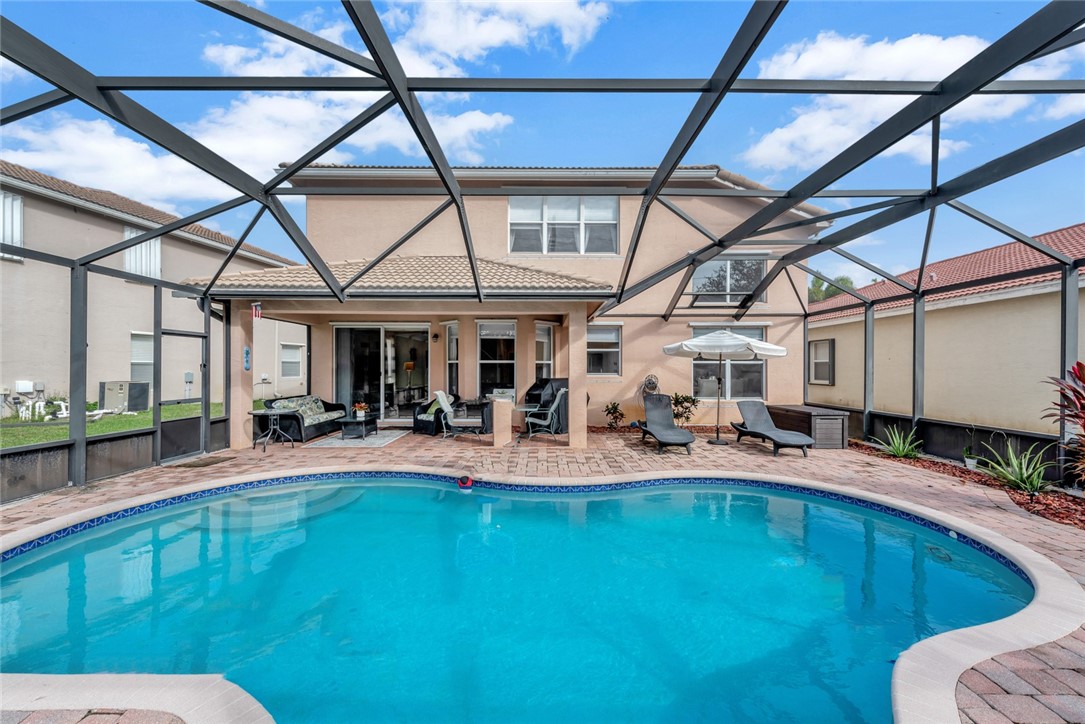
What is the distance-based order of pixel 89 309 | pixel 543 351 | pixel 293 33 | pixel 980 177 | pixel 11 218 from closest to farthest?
pixel 293 33
pixel 980 177
pixel 11 218
pixel 543 351
pixel 89 309

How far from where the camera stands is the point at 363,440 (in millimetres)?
10414

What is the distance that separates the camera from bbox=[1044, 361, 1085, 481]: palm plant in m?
6.15

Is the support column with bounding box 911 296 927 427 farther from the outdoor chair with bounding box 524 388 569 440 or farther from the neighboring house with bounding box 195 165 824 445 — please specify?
the outdoor chair with bounding box 524 388 569 440


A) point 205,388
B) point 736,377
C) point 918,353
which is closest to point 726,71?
point 918,353

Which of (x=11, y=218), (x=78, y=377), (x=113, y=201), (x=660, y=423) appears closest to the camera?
(x=78, y=377)

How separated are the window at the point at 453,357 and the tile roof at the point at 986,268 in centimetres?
1054

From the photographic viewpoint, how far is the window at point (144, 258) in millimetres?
15217

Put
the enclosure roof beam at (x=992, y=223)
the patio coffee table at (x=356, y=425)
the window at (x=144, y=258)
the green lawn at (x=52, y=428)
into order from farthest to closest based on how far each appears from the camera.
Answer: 1. the window at (x=144, y=258)
2. the patio coffee table at (x=356, y=425)
3. the green lawn at (x=52, y=428)
4. the enclosure roof beam at (x=992, y=223)

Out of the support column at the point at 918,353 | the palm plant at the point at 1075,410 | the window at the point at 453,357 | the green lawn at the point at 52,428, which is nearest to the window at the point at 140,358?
the green lawn at the point at 52,428

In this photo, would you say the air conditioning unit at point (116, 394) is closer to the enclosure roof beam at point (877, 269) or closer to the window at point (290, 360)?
the window at point (290, 360)

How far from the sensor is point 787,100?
567cm

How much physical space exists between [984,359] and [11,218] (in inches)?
1045

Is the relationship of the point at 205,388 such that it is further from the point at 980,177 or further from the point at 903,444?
the point at 903,444

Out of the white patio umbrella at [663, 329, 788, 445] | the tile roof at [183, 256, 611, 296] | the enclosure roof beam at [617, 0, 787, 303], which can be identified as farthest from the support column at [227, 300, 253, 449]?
the white patio umbrella at [663, 329, 788, 445]
